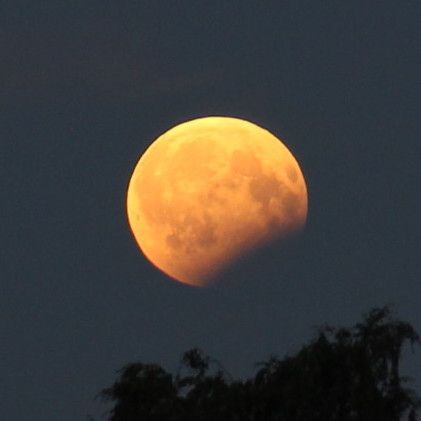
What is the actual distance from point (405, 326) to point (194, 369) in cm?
608

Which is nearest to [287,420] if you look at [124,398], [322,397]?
[322,397]

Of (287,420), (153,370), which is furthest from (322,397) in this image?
(153,370)

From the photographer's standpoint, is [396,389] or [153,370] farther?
[153,370]

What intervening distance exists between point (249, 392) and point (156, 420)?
285cm

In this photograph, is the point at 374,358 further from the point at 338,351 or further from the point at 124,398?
the point at 124,398

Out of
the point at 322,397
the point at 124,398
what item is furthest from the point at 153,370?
the point at 322,397

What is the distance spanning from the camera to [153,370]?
7194cm

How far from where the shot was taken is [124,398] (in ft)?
235

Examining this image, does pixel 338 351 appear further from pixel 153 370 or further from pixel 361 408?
pixel 153 370

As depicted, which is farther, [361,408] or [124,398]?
[124,398]

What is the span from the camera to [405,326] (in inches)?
2653

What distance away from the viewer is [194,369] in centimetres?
7094

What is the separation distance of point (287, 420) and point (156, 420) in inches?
149

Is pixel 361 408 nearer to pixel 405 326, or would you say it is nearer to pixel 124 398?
pixel 405 326
